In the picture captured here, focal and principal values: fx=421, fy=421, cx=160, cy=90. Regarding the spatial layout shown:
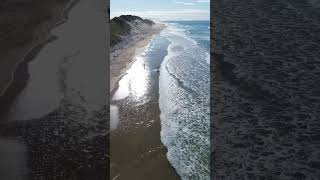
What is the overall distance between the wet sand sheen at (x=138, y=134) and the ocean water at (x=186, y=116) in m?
0.30

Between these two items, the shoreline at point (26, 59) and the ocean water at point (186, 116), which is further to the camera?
the shoreline at point (26, 59)

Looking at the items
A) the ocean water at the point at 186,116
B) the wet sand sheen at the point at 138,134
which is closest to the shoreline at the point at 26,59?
the wet sand sheen at the point at 138,134

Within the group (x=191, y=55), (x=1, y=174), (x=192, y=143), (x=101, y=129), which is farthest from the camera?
(x=191, y=55)

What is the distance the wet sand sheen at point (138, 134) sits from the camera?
11359 mm

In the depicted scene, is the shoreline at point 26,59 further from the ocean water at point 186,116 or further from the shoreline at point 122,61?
the ocean water at point 186,116

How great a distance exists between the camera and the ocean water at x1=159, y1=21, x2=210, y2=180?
1161 centimetres

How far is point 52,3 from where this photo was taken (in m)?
28.5

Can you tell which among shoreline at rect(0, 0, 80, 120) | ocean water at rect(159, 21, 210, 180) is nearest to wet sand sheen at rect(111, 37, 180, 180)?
ocean water at rect(159, 21, 210, 180)

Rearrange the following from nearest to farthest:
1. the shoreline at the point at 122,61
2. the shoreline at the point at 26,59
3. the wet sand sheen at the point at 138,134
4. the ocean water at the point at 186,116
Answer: the wet sand sheen at the point at 138,134 < the ocean water at the point at 186,116 < the shoreline at the point at 26,59 < the shoreline at the point at 122,61

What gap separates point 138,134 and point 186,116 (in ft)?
7.11

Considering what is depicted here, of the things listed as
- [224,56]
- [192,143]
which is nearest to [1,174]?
[192,143]

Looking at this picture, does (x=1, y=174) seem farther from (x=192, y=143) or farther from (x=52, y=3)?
(x=52, y=3)

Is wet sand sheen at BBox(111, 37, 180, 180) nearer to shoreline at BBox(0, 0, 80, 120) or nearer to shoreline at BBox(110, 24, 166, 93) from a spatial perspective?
shoreline at BBox(110, 24, 166, 93)

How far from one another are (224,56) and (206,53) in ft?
37.2
